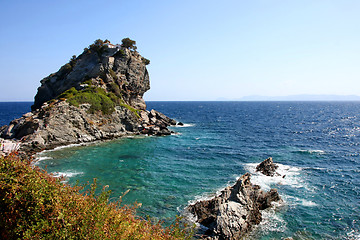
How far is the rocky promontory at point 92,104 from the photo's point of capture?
49.2 m

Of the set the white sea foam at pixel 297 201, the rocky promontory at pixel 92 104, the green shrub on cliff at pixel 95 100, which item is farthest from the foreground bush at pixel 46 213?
the green shrub on cliff at pixel 95 100

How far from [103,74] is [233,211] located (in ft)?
219

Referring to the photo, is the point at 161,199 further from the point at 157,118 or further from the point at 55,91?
the point at 55,91

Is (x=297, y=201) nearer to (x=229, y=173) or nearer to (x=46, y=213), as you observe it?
(x=229, y=173)

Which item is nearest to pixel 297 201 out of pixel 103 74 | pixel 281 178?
pixel 281 178

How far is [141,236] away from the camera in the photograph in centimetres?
883

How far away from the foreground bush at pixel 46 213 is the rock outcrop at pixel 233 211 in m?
12.4

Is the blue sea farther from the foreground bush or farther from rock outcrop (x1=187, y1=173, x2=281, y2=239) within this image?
the foreground bush

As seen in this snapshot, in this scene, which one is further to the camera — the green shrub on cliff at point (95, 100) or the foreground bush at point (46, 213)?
the green shrub on cliff at point (95, 100)

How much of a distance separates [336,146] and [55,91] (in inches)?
3610

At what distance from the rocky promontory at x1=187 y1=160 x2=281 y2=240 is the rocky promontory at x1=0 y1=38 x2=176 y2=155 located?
31.4m

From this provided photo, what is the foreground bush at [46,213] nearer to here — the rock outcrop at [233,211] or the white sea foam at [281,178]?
the rock outcrop at [233,211]

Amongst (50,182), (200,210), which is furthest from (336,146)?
(50,182)

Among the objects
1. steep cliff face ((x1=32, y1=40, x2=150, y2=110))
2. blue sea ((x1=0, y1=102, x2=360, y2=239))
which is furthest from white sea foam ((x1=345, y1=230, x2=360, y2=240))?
steep cliff face ((x1=32, y1=40, x2=150, y2=110))
